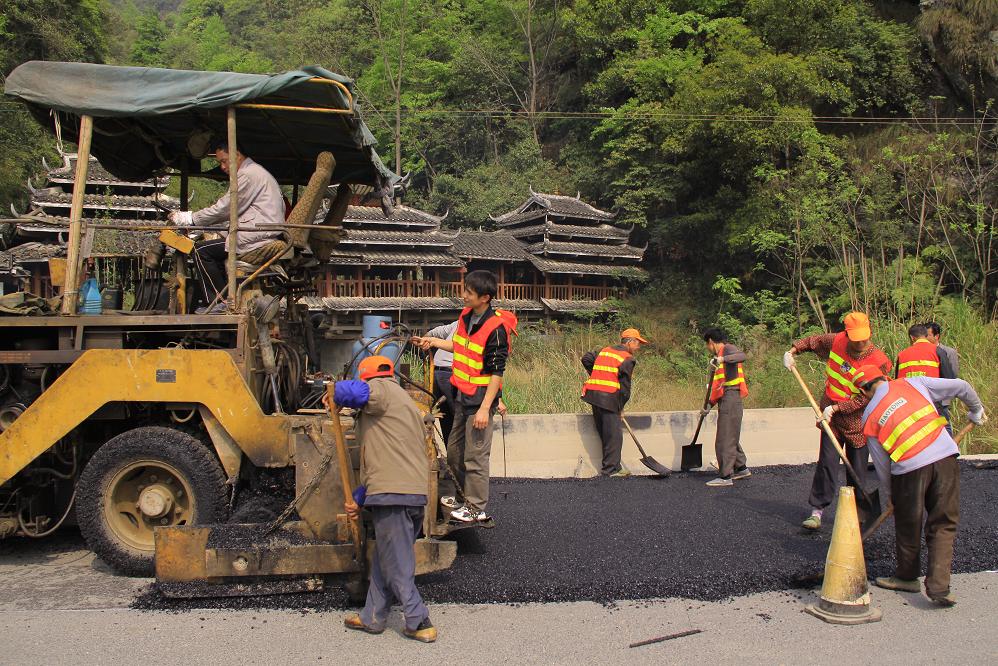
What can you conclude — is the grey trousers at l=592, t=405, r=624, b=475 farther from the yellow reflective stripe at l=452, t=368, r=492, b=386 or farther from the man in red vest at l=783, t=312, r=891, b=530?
the yellow reflective stripe at l=452, t=368, r=492, b=386

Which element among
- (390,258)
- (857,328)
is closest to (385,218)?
(390,258)

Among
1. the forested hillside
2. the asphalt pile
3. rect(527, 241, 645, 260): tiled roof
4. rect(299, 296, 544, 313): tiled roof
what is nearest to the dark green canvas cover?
the asphalt pile

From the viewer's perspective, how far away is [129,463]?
14.8 feet

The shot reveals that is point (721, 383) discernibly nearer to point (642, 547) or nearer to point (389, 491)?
point (642, 547)

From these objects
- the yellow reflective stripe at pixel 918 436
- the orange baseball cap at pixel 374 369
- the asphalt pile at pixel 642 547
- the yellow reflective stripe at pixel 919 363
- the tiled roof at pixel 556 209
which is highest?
the tiled roof at pixel 556 209

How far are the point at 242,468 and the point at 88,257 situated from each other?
1.59 meters

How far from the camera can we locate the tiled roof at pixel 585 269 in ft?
89.5

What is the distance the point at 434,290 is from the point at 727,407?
19.1m

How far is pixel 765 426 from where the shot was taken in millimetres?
8430

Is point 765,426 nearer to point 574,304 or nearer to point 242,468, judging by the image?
point 242,468

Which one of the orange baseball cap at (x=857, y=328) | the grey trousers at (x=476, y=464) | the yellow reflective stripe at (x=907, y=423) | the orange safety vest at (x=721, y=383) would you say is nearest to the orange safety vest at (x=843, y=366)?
the orange baseball cap at (x=857, y=328)

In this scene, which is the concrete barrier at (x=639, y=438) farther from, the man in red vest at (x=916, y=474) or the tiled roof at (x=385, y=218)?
the tiled roof at (x=385, y=218)

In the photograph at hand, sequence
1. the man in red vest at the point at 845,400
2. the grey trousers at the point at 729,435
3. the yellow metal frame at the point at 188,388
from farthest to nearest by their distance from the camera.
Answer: the grey trousers at the point at 729,435 → the man in red vest at the point at 845,400 → the yellow metal frame at the point at 188,388

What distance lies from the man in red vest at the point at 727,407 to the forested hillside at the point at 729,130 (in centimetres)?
595
